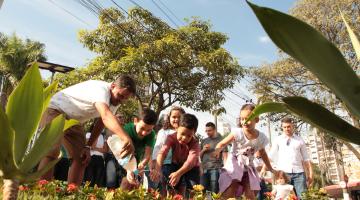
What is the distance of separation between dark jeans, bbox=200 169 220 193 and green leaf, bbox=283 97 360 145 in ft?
15.7

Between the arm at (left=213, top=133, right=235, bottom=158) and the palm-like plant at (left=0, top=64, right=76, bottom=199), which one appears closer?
the palm-like plant at (left=0, top=64, right=76, bottom=199)

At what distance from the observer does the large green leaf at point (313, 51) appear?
67 cm

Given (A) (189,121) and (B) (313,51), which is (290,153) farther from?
(B) (313,51)

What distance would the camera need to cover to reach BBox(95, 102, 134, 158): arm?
7.87 feet

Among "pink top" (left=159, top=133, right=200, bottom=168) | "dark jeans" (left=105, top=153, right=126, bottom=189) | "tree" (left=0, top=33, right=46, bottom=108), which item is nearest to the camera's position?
"pink top" (left=159, top=133, right=200, bottom=168)

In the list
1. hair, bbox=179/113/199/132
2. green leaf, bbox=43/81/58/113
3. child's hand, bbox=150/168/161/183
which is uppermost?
hair, bbox=179/113/199/132

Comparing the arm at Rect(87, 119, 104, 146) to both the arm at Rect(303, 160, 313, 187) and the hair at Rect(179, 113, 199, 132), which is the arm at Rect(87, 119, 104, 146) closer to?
the hair at Rect(179, 113, 199, 132)

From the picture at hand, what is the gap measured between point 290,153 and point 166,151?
2332mm

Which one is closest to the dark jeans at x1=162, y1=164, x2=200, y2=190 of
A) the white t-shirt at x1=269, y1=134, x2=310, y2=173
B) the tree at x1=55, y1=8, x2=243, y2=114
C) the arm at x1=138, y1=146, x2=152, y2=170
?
the arm at x1=138, y1=146, x2=152, y2=170

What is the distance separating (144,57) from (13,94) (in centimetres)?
1119

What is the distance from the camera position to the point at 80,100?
11.3 ft

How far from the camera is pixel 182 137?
163 inches

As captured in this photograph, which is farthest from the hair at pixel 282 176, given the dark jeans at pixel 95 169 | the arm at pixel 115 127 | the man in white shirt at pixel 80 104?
the arm at pixel 115 127

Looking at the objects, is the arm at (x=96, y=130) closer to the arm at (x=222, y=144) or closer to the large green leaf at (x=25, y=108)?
the arm at (x=222, y=144)
